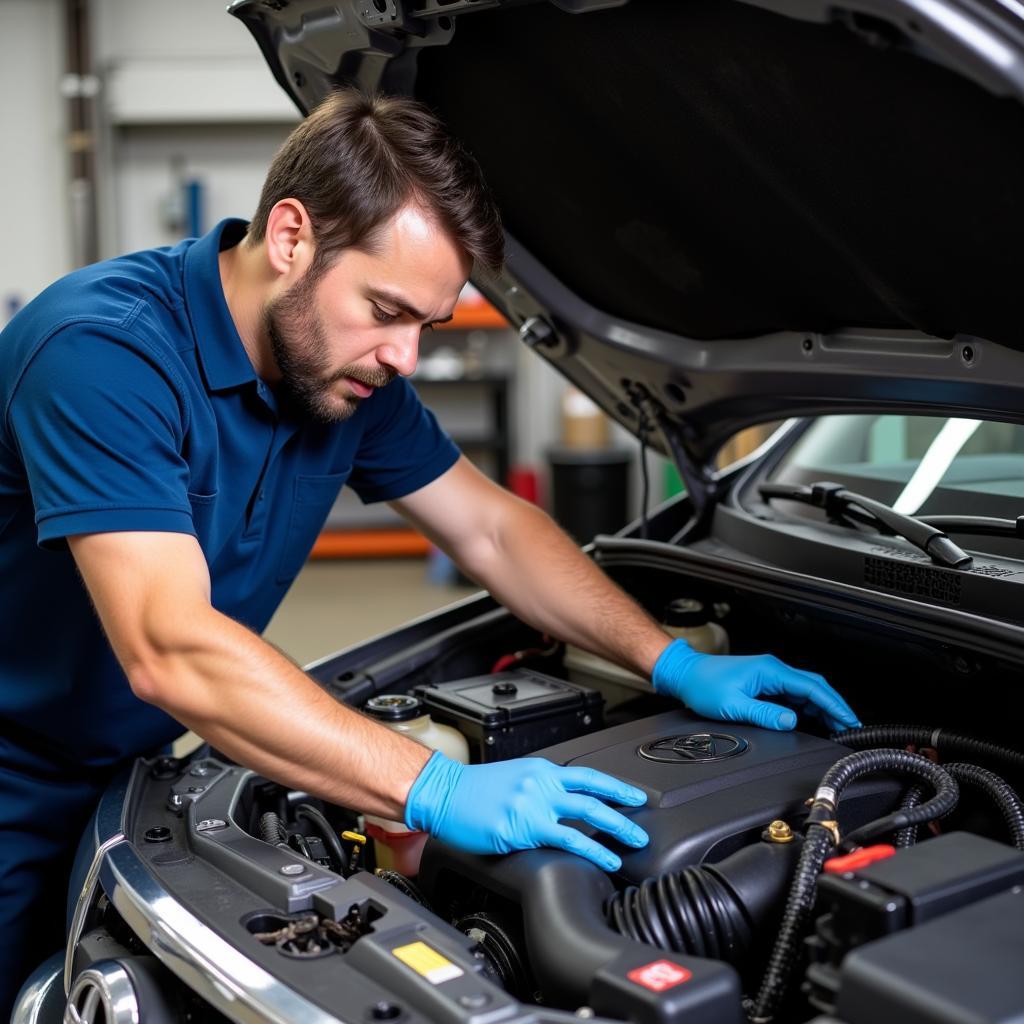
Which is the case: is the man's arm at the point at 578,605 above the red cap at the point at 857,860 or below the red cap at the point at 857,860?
below

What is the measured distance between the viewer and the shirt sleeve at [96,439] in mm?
1290

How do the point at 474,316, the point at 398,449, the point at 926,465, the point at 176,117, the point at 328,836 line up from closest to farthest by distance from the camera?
1. the point at 328,836
2. the point at 926,465
3. the point at 398,449
4. the point at 474,316
5. the point at 176,117

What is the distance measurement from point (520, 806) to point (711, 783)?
0.65ft

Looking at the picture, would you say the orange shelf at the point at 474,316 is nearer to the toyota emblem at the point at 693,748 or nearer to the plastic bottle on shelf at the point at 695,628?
the plastic bottle on shelf at the point at 695,628

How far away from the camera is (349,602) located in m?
5.65

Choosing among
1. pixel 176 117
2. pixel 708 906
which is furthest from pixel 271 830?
pixel 176 117

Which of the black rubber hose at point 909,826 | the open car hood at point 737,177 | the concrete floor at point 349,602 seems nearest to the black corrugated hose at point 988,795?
the black rubber hose at point 909,826

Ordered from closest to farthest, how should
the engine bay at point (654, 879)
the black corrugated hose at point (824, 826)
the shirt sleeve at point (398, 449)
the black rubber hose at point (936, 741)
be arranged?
the engine bay at point (654, 879) → the black corrugated hose at point (824, 826) → the black rubber hose at point (936, 741) → the shirt sleeve at point (398, 449)

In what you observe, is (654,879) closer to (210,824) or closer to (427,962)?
(427,962)

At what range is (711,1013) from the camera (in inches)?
35.0

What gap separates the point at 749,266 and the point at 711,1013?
3.08 ft

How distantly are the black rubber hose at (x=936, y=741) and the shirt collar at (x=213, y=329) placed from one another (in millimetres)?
869

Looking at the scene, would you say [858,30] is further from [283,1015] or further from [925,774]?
[283,1015]

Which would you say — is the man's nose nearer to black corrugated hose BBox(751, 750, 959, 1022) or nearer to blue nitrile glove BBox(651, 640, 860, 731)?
blue nitrile glove BBox(651, 640, 860, 731)
